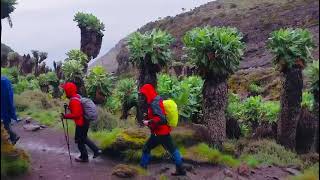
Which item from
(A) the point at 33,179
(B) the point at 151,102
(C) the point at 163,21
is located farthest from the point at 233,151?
(C) the point at 163,21

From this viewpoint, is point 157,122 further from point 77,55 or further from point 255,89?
point 255,89

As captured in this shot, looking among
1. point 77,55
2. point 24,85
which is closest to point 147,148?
point 77,55

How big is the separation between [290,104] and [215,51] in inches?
121

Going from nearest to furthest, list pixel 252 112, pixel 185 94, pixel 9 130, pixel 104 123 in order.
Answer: pixel 9 130, pixel 185 94, pixel 104 123, pixel 252 112

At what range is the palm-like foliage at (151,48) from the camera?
17.4 metres

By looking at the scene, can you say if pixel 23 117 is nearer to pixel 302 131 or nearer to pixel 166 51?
pixel 166 51

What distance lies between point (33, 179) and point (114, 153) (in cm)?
335

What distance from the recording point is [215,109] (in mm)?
16531

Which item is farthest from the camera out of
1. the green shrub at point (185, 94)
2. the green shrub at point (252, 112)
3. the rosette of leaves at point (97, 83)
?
the rosette of leaves at point (97, 83)

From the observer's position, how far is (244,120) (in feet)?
72.4

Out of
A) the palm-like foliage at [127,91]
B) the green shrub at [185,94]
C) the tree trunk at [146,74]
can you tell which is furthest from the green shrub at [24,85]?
the tree trunk at [146,74]

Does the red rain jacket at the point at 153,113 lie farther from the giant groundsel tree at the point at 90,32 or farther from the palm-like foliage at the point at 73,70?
the giant groundsel tree at the point at 90,32

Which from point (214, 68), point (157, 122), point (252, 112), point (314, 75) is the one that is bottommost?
point (252, 112)

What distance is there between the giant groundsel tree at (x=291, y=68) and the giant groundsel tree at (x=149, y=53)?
141 inches
